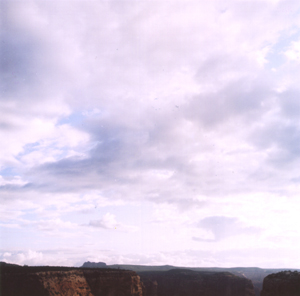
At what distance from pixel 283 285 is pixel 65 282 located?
40.6 m

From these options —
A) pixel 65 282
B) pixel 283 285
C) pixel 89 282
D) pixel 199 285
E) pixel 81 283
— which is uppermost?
pixel 283 285

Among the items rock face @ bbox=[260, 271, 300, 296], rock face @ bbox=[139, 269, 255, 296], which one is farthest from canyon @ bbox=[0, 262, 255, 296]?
rock face @ bbox=[260, 271, 300, 296]

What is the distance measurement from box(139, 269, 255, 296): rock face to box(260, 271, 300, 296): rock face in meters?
75.3

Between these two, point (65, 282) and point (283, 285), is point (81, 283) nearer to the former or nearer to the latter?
point (65, 282)

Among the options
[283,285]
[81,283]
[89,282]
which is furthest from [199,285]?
[283,285]

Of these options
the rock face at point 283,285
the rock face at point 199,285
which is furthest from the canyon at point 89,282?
the rock face at point 199,285

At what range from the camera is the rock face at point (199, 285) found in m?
114

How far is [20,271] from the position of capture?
2162 inches

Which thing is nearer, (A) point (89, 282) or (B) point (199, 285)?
(A) point (89, 282)

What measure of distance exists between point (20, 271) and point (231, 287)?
297 ft

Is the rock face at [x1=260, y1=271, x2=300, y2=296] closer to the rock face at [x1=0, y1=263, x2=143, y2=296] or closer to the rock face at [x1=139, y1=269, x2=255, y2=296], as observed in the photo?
the rock face at [x1=0, y1=263, x2=143, y2=296]

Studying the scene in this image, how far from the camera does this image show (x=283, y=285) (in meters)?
42.6

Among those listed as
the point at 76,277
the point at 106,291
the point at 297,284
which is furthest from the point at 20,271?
the point at 297,284

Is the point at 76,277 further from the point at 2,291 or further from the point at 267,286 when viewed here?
the point at 267,286
